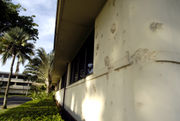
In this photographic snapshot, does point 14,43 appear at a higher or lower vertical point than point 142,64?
higher

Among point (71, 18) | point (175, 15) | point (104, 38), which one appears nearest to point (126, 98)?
point (175, 15)

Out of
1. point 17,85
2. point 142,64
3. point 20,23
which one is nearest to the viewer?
point 142,64

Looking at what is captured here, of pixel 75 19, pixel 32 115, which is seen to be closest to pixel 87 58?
pixel 75 19

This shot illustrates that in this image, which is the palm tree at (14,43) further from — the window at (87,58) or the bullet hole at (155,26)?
the bullet hole at (155,26)

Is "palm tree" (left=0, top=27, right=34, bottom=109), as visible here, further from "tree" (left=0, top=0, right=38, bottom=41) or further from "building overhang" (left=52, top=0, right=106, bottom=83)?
"building overhang" (left=52, top=0, right=106, bottom=83)

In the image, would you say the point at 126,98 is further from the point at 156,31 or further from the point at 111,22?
the point at 111,22

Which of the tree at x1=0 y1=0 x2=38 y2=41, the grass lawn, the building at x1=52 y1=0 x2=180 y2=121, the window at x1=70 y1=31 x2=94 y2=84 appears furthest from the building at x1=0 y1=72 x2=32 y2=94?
the building at x1=52 y1=0 x2=180 y2=121

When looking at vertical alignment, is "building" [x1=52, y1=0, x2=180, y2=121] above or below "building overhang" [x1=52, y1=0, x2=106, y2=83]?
below

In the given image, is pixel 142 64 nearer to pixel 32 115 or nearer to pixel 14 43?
pixel 32 115

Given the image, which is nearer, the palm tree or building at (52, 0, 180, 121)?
building at (52, 0, 180, 121)

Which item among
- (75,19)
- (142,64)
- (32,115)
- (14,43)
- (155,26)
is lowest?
(32,115)

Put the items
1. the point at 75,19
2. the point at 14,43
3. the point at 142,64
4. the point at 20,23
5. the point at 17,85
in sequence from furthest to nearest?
1. the point at 17,85
2. the point at 20,23
3. the point at 14,43
4. the point at 75,19
5. the point at 142,64

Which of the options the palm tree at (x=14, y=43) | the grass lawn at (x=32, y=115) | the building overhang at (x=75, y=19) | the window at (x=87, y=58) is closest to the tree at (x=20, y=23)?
the palm tree at (x=14, y=43)

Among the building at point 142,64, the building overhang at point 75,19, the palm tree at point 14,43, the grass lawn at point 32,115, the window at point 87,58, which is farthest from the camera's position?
the palm tree at point 14,43
